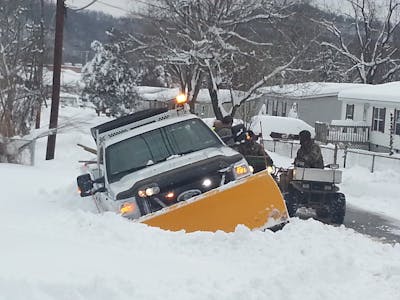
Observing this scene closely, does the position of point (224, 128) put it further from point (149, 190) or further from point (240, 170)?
point (149, 190)

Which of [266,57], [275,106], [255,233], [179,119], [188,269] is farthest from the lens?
[275,106]

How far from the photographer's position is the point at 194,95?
4094 centimetres

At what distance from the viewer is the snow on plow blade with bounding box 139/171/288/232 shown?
781 centimetres

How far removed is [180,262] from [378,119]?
97.6 feet

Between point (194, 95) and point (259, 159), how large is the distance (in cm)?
2916

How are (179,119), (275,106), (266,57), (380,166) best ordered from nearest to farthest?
(179,119)
(380,166)
(266,57)
(275,106)

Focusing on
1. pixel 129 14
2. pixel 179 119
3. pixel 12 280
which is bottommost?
pixel 12 280

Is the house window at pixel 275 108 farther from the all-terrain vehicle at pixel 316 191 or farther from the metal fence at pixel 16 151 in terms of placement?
the all-terrain vehicle at pixel 316 191

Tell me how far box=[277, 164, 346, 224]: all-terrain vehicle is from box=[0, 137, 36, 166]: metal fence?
10.2m

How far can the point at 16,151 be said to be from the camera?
773 inches

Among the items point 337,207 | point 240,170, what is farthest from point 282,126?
point 240,170

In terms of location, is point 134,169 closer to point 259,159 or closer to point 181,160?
point 181,160

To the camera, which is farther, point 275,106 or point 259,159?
point 275,106

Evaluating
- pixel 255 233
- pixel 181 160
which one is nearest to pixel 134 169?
pixel 181 160
